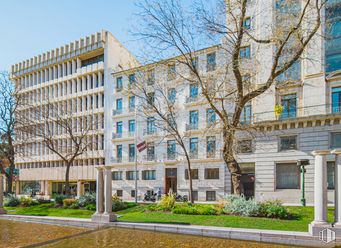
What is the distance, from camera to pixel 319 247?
11641 mm

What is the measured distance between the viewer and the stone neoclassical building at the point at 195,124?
2861cm

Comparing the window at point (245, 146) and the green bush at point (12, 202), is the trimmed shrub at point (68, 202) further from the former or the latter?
the window at point (245, 146)

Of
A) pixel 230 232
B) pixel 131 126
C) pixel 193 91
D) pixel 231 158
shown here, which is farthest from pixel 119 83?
pixel 230 232

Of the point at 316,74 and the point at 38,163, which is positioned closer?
the point at 316,74

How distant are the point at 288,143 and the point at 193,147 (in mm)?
12319

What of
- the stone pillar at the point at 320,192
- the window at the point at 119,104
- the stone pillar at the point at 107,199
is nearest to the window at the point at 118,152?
the window at the point at 119,104

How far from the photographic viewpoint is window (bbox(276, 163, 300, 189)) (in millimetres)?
30078

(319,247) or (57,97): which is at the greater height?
(57,97)

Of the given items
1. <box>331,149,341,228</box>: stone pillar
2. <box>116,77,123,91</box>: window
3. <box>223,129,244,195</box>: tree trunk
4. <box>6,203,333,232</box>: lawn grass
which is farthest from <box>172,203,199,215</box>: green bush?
<box>116,77,123,91</box>: window

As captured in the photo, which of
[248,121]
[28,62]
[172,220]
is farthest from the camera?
[28,62]

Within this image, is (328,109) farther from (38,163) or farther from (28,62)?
(28,62)

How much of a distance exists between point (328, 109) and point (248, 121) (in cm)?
765

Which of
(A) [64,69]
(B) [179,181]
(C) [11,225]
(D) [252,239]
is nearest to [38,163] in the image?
(A) [64,69]

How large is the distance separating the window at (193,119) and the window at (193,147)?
5.01 feet
